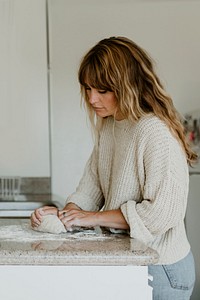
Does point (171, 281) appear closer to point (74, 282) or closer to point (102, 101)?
point (74, 282)

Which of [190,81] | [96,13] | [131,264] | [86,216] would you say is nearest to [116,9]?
[96,13]

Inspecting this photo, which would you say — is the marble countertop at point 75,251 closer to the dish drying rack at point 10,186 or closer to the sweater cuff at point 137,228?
the sweater cuff at point 137,228

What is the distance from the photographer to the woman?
46.5 inches

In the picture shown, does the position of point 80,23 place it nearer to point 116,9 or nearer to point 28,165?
point 116,9

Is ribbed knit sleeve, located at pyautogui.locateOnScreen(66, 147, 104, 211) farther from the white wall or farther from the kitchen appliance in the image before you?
the white wall

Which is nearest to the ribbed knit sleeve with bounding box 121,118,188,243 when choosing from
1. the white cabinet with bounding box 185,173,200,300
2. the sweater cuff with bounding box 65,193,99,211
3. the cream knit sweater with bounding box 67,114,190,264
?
the cream knit sweater with bounding box 67,114,190,264

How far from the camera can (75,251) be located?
40.4 inches

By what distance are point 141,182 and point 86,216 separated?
0.17 metres

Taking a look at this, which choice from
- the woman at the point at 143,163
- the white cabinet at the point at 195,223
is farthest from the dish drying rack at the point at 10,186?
the woman at the point at 143,163

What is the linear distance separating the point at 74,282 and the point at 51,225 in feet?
0.95

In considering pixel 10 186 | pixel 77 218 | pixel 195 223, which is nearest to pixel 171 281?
pixel 77 218

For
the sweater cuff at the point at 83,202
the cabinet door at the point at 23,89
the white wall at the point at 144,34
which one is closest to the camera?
the sweater cuff at the point at 83,202

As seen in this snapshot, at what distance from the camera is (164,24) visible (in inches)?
128

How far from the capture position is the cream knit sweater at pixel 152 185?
117 cm
